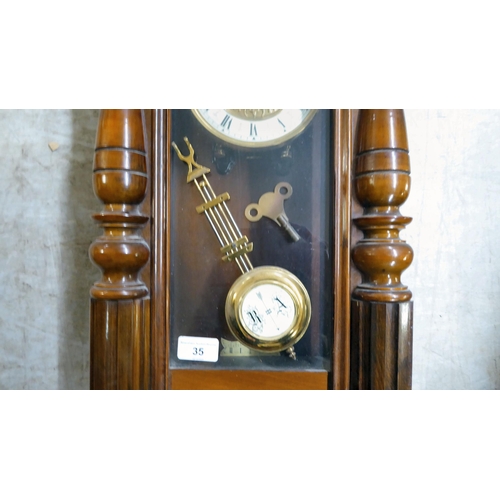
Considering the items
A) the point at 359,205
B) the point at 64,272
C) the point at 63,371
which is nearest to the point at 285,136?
the point at 359,205

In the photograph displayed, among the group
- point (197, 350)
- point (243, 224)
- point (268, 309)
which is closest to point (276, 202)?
point (243, 224)

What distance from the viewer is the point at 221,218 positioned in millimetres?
623

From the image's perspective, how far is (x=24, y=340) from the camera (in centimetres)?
76

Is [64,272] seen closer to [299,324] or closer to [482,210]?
[299,324]

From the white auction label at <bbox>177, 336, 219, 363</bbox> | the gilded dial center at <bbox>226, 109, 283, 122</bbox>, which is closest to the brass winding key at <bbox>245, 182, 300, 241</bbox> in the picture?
the gilded dial center at <bbox>226, 109, 283, 122</bbox>

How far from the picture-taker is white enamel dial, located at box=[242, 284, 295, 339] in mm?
587

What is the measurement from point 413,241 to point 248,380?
0.45 metres

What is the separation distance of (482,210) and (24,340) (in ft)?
3.30

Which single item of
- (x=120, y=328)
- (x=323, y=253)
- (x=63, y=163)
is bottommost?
(x=120, y=328)

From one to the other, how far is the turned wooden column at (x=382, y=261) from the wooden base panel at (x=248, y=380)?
0.07 m

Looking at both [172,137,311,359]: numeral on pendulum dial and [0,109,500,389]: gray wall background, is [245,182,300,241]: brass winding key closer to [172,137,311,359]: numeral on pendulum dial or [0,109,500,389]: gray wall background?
[172,137,311,359]: numeral on pendulum dial

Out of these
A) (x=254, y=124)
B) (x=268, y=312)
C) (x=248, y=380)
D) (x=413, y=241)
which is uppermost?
(x=254, y=124)

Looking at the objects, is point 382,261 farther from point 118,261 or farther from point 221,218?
point 118,261

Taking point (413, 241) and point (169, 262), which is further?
point (413, 241)
